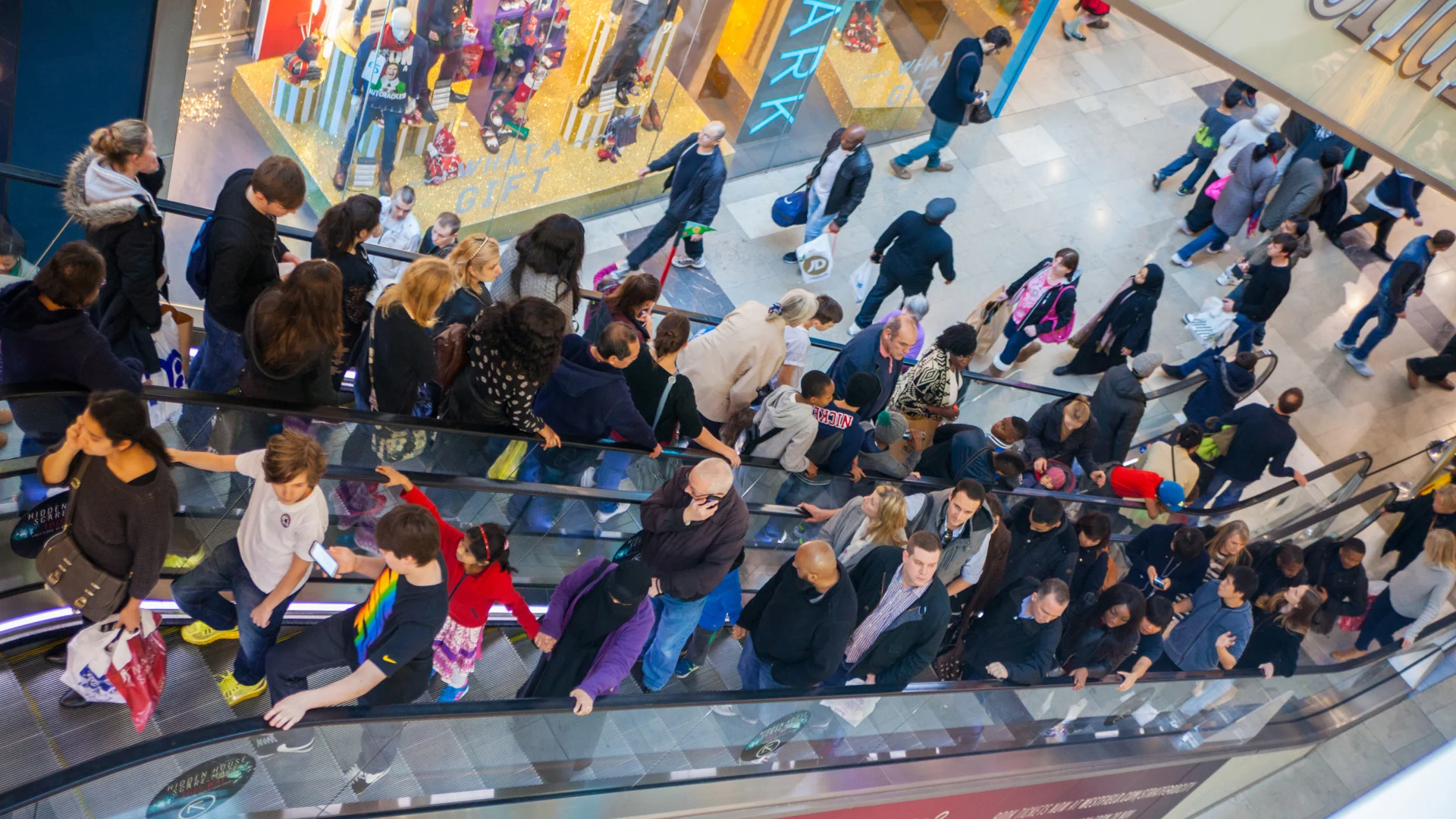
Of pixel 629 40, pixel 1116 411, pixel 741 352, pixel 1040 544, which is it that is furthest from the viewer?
pixel 629 40

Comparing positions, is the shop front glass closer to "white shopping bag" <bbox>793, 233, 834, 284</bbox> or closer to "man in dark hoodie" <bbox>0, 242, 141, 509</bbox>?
"white shopping bag" <bbox>793, 233, 834, 284</bbox>

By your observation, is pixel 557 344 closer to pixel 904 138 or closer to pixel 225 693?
pixel 225 693

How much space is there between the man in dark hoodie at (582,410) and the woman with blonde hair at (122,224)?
1809mm

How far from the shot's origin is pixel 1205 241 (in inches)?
525

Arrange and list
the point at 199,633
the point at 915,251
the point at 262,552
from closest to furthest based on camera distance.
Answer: the point at 262,552 → the point at 199,633 → the point at 915,251

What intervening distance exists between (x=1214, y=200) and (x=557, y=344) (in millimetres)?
10137

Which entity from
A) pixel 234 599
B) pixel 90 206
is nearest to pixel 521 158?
pixel 90 206

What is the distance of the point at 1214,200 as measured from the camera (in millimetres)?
13391

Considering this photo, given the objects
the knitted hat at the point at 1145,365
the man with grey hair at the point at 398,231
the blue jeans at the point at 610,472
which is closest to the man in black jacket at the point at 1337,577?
the knitted hat at the point at 1145,365

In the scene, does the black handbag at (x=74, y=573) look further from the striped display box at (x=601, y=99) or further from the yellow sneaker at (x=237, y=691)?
the striped display box at (x=601, y=99)

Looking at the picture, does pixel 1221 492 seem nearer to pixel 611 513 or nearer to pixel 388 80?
pixel 611 513

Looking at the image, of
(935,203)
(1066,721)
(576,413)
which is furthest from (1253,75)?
(576,413)

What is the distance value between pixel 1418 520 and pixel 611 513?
24.3 ft

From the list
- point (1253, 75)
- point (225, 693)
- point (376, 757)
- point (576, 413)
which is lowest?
point (225, 693)
